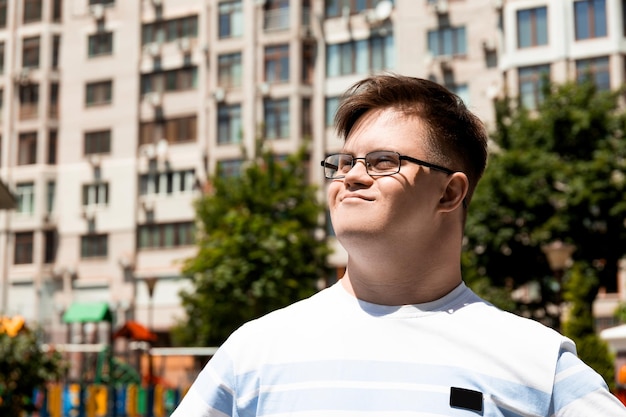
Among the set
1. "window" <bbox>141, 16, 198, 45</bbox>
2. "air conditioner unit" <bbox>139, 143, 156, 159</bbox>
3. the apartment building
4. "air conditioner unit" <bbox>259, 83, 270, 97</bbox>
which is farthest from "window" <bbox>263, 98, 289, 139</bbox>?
"air conditioner unit" <bbox>139, 143, 156, 159</bbox>

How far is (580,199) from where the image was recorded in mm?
27641

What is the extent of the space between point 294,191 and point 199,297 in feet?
14.2

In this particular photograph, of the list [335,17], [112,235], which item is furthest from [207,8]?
[112,235]

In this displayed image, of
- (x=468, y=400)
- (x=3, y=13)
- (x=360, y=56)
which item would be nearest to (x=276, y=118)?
(x=360, y=56)

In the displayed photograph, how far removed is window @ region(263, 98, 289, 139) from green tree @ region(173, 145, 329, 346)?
6580mm

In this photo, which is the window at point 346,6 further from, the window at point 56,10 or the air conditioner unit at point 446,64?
the window at point 56,10

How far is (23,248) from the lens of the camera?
4525 cm

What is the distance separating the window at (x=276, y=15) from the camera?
40.9m

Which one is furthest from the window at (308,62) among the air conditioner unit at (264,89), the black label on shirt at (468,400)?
the black label on shirt at (468,400)

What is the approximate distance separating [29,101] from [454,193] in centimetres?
4533

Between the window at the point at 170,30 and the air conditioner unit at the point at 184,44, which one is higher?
the window at the point at 170,30

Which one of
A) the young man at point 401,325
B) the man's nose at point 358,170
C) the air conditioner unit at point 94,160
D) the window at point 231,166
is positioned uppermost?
the air conditioner unit at point 94,160

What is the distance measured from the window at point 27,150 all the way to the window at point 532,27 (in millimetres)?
21584

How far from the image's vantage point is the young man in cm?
220
